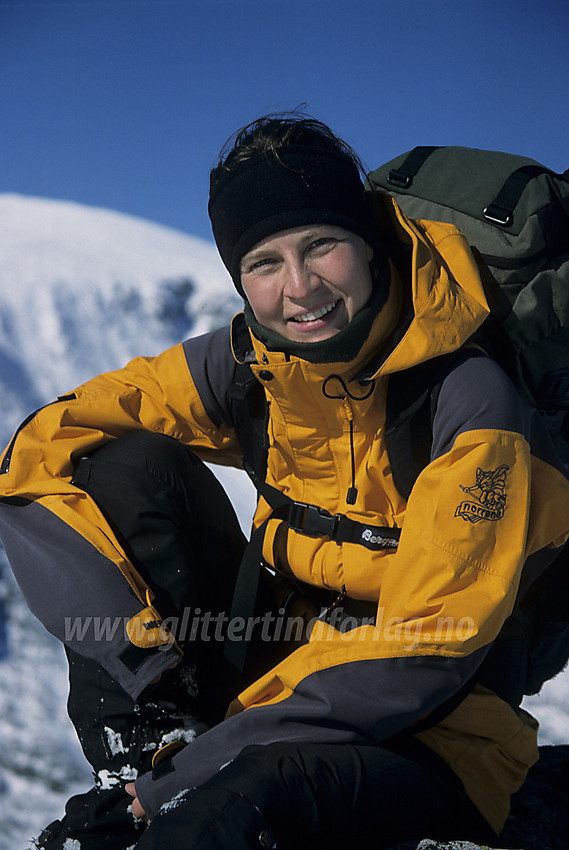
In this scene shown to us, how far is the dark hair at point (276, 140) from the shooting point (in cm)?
191

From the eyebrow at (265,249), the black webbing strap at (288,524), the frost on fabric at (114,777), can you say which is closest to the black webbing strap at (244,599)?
the black webbing strap at (288,524)

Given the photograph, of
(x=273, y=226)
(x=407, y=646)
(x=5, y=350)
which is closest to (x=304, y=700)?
(x=407, y=646)

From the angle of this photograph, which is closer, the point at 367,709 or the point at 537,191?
the point at 367,709

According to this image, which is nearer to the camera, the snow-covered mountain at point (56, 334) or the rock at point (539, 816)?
the rock at point (539, 816)

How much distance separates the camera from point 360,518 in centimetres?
187

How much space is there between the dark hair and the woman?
0.5 inches

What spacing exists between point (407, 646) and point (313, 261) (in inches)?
39.5

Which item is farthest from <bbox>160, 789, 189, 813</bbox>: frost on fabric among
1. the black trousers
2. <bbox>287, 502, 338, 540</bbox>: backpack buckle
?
<bbox>287, 502, 338, 540</bbox>: backpack buckle

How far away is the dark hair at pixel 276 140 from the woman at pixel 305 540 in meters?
0.01

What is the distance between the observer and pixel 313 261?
5.89 feet

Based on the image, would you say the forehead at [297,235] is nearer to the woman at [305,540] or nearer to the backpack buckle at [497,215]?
the woman at [305,540]

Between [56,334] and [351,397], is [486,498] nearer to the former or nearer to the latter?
[351,397]

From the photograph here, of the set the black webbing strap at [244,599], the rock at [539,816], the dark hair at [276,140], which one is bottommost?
the rock at [539,816]

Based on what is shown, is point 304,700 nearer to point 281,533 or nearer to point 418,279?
point 281,533
